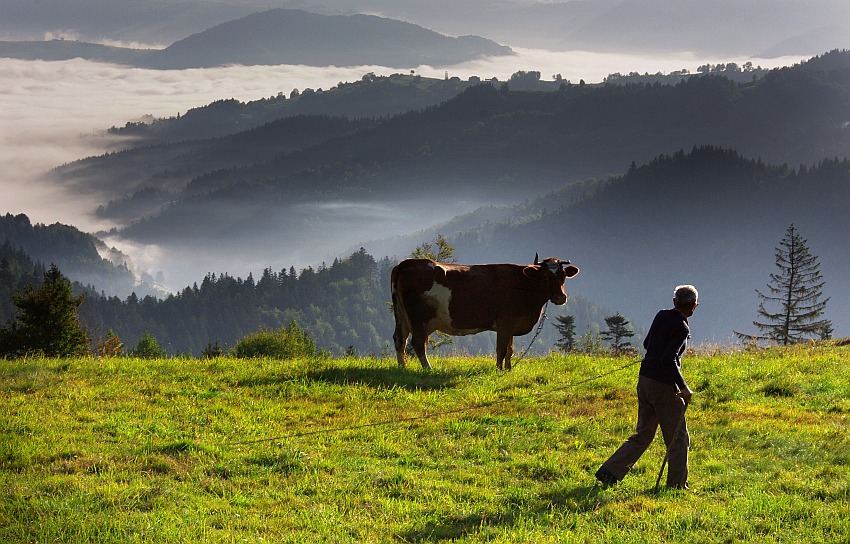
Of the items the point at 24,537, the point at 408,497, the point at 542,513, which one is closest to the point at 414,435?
the point at 408,497

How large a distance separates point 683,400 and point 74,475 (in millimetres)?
7860

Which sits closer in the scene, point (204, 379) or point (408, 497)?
point (408, 497)

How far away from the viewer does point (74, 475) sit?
1084 centimetres

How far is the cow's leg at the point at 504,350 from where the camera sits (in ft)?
65.9

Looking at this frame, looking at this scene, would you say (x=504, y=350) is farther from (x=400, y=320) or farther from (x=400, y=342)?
(x=400, y=320)

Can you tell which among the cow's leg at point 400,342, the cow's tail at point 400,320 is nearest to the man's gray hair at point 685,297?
the cow's leg at point 400,342

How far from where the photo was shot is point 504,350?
20.3 metres

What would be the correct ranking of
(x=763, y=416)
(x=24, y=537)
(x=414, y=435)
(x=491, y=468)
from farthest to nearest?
(x=763, y=416)
(x=414, y=435)
(x=491, y=468)
(x=24, y=537)

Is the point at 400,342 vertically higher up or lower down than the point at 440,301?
lower down

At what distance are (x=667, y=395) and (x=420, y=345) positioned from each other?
9.36 meters

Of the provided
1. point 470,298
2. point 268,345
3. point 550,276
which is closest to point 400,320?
point 470,298

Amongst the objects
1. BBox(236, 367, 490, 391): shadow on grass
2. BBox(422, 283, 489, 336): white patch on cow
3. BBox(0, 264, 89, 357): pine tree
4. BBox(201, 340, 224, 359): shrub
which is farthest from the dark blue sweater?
BBox(0, 264, 89, 357): pine tree

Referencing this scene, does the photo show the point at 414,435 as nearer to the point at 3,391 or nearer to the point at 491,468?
the point at 491,468

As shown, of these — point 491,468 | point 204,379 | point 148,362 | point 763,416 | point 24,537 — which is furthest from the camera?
point 148,362
